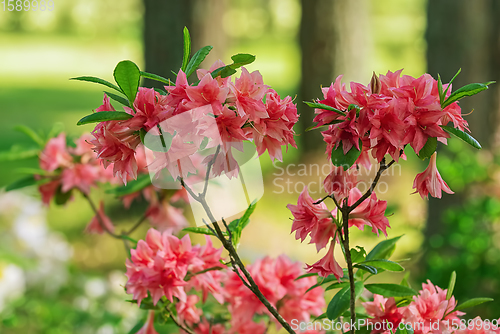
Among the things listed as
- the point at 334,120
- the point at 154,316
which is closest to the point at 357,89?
the point at 334,120

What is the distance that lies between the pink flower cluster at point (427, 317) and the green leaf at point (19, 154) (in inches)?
31.6

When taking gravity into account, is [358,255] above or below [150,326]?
above

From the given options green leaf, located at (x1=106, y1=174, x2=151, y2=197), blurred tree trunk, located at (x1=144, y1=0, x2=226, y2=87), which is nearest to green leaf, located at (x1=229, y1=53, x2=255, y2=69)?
green leaf, located at (x1=106, y1=174, x2=151, y2=197)

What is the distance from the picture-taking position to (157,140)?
0.50 m

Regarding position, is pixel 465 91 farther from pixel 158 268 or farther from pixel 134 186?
pixel 134 186

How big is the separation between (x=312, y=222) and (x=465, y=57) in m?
1.89

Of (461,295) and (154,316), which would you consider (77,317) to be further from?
(461,295)

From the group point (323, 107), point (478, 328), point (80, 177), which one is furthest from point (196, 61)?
point (80, 177)

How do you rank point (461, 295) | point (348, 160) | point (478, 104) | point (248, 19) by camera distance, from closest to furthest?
point (348, 160)
point (461, 295)
point (478, 104)
point (248, 19)

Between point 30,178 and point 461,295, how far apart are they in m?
1.49

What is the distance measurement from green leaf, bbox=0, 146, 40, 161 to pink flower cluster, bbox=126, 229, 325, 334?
0.46 meters

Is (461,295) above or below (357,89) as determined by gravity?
below

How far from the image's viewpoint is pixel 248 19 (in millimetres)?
12680

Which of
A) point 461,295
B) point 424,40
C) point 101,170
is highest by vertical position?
point 424,40
